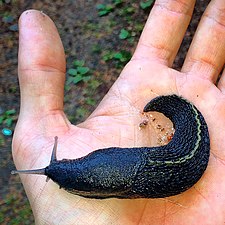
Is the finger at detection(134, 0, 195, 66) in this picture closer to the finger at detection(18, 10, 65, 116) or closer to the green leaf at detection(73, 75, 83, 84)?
the finger at detection(18, 10, 65, 116)

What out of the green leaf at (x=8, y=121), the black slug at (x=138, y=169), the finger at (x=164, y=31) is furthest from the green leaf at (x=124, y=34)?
the black slug at (x=138, y=169)

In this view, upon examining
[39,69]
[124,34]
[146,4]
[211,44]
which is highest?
[211,44]

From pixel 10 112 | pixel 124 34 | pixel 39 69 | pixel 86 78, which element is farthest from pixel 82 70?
pixel 39 69

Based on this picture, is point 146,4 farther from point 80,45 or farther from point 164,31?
point 164,31

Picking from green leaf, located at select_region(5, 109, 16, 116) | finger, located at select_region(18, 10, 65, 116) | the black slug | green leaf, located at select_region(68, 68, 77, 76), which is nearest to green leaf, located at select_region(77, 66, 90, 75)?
green leaf, located at select_region(68, 68, 77, 76)

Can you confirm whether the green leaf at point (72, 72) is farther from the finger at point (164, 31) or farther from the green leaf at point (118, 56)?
the finger at point (164, 31)
